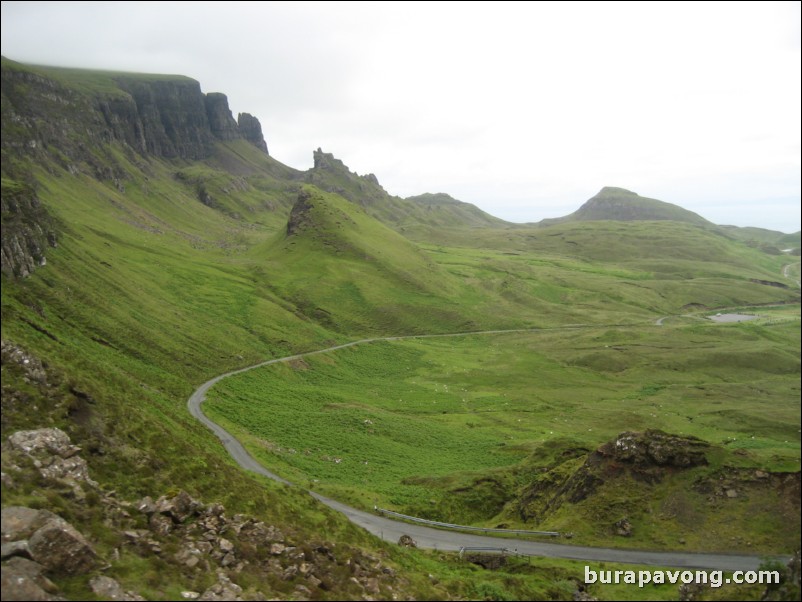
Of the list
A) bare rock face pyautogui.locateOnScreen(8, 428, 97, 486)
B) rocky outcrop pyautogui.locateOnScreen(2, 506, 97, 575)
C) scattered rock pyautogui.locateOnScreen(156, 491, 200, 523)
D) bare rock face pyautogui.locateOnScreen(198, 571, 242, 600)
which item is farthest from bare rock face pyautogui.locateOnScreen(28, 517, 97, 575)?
scattered rock pyautogui.locateOnScreen(156, 491, 200, 523)

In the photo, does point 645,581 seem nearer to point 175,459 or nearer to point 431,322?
point 175,459

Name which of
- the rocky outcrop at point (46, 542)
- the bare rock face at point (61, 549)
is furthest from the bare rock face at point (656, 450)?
the rocky outcrop at point (46, 542)

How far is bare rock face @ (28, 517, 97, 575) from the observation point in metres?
21.6

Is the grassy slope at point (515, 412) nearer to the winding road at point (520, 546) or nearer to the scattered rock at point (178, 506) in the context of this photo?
the winding road at point (520, 546)

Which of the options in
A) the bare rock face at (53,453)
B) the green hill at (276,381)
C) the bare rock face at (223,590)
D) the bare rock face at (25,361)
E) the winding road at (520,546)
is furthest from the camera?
the winding road at (520,546)

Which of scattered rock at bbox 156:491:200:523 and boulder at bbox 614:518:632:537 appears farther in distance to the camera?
boulder at bbox 614:518:632:537

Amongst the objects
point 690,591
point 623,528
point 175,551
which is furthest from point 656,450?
point 175,551

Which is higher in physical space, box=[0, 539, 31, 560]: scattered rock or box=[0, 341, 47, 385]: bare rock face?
box=[0, 341, 47, 385]: bare rock face

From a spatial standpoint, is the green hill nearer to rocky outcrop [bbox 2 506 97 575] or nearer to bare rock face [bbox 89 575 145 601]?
bare rock face [bbox 89 575 145 601]

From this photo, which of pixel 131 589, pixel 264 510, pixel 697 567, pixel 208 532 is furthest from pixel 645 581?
pixel 131 589

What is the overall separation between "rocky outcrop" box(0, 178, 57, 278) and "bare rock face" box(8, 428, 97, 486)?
43427mm

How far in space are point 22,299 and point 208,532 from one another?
A: 45400 millimetres

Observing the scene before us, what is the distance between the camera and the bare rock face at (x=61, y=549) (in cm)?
2161

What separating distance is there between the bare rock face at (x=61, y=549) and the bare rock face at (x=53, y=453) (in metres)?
4.93
